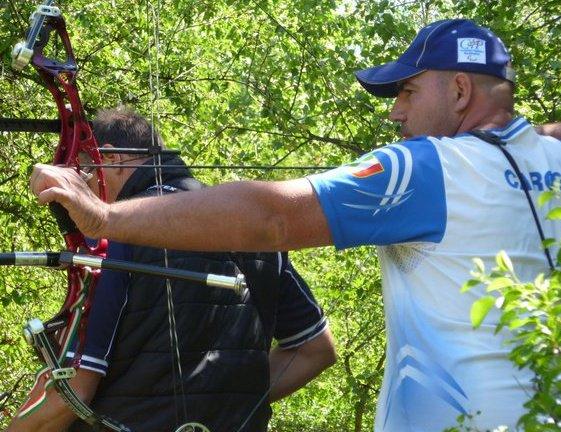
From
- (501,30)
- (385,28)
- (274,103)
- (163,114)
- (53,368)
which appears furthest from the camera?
(163,114)

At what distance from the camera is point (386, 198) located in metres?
2.35

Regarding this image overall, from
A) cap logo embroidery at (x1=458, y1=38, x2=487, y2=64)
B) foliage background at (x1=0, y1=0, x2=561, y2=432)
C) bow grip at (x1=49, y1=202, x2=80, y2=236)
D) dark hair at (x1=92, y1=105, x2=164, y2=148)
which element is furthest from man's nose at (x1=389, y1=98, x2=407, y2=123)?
foliage background at (x1=0, y1=0, x2=561, y2=432)

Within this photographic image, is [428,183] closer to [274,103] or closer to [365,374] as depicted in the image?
[274,103]

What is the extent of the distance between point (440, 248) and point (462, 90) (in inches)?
17.4

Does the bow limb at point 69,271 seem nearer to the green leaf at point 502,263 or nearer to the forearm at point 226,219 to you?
the forearm at point 226,219

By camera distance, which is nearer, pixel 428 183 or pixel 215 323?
pixel 428 183

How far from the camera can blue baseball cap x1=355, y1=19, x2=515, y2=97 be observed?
2.66m

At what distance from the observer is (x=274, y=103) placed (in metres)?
6.69

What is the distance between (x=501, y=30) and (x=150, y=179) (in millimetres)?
2537

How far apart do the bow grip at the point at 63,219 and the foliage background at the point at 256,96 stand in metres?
3.02

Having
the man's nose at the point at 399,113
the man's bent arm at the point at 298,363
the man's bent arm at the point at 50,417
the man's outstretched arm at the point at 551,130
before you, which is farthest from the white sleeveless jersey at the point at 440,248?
the man's bent arm at the point at 298,363

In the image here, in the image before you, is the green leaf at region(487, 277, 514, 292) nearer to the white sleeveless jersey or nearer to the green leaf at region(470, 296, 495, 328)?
the green leaf at region(470, 296, 495, 328)

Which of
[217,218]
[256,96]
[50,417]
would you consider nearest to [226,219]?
[217,218]

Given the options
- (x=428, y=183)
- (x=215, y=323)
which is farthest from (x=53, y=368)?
(x=428, y=183)
